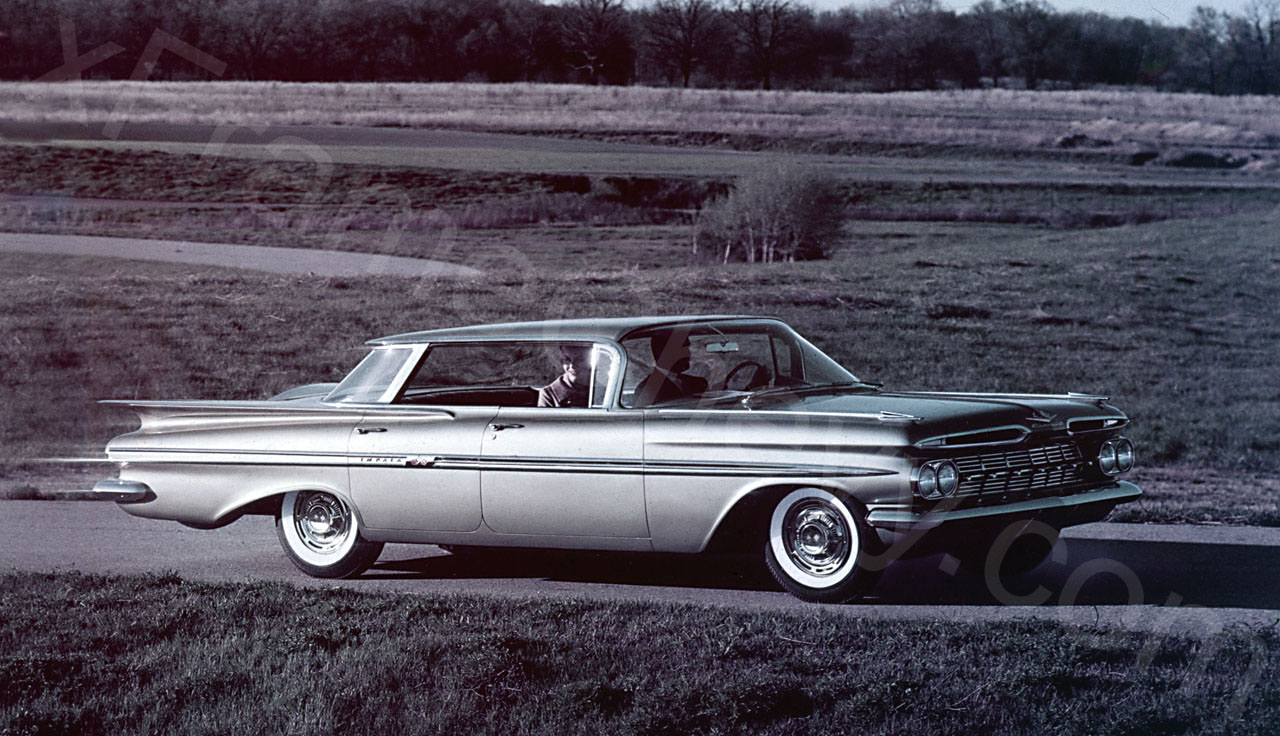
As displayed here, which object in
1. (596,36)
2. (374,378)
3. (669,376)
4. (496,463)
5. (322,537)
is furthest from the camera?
(596,36)

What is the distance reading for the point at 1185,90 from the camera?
145 feet

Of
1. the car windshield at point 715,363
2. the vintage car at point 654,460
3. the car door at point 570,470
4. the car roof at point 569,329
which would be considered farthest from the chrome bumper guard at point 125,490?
the car windshield at point 715,363

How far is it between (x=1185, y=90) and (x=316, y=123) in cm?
2761

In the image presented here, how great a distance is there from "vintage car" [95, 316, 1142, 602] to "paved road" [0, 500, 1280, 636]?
24cm

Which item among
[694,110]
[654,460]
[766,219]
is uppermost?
[694,110]

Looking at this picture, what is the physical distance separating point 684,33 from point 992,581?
83.6 feet

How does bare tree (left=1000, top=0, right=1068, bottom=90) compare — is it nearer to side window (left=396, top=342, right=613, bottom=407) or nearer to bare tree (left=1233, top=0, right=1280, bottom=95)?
bare tree (left=1233, top=0, right=1280, bottom=95)

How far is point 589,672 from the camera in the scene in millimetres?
5215

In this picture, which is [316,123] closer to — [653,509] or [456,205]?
[456,205]

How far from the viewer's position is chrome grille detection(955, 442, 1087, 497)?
249 inches

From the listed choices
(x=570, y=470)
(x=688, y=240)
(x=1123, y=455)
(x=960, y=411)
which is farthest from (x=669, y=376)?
(x=688, y=240)

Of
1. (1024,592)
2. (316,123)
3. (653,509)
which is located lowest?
(1024,592)

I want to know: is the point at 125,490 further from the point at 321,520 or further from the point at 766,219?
the point at 766,219

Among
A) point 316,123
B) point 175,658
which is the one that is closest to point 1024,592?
point 175,658
